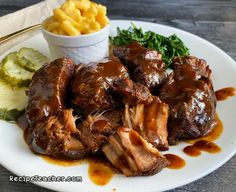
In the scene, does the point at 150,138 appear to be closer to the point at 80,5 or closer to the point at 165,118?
the point at 165,118

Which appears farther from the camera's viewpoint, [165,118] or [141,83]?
[141,83]

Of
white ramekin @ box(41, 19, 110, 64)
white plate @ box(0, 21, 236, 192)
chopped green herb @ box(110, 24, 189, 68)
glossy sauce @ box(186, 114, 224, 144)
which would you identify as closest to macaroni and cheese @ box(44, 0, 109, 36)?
white ramekin @ box(41, 19, 110, 64)

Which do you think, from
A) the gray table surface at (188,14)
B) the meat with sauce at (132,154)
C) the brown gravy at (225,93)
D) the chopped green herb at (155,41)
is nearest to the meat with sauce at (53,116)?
the meat with sauce at (132,154)

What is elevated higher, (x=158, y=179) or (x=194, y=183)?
(x=158, y=179)

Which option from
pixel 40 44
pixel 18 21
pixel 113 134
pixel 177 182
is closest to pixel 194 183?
pixel 177 182

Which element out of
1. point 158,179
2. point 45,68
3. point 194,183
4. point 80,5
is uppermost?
point 80,5

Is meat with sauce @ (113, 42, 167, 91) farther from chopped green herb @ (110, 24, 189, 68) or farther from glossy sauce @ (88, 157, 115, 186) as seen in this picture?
glossy sauce @ (88, 157, 115, 186)

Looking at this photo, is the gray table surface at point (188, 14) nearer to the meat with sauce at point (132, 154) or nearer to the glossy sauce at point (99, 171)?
the meat with sauce at point (132, 154)
